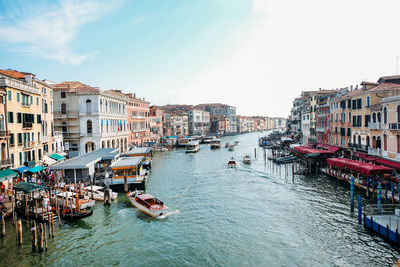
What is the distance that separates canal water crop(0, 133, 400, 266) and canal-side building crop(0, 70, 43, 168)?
28.2ft

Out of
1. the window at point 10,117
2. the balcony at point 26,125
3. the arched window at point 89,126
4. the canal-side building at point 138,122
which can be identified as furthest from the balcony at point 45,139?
the canal-side building at point 138,122

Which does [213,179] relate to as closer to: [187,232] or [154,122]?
[187,232]

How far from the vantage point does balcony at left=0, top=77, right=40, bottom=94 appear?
Result: 2103 cm

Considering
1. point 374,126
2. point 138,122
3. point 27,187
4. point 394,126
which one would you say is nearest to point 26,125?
point 27,187

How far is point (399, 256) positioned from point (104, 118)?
3668 cm

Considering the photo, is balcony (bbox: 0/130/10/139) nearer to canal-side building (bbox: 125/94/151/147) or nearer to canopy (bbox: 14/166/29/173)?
canopy (bbox: 14/166/29/173)

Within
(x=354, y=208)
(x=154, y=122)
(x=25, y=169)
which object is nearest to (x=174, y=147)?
(x=154, y=122)

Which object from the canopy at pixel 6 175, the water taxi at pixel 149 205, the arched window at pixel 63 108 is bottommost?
the water taxi at pixel 149 205

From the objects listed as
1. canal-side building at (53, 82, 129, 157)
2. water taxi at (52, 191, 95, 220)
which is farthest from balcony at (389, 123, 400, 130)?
canal-side building at (53, 82, 129, 157)

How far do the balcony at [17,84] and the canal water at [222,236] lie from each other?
10847mm

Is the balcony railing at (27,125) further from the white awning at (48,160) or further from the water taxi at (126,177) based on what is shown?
the water taxi at (126,177)

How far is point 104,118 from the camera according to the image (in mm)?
41031

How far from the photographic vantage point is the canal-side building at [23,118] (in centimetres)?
2192

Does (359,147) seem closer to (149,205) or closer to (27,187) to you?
(149,205)
